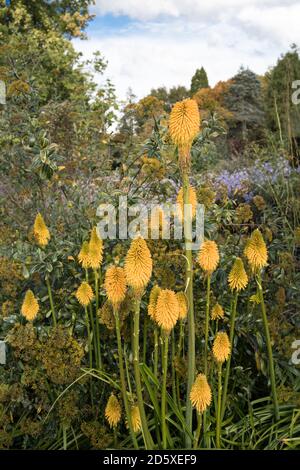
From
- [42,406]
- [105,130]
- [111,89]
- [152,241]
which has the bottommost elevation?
[42,406]

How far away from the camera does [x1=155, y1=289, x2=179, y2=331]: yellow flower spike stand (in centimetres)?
208

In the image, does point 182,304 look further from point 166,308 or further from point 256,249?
point 256,249

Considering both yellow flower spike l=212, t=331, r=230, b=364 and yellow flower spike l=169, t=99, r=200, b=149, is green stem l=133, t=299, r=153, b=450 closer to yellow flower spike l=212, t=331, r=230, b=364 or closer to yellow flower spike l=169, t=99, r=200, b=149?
yellow flower spike l=212, t=331, r=230, b=364

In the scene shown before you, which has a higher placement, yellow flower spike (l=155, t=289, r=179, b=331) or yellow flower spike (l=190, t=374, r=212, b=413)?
yellow flower spike (l=155, t=289, r=179, b=331)

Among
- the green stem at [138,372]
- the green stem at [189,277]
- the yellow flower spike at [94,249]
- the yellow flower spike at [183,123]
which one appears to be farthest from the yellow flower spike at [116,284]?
the yellow flower spike at [183,123]

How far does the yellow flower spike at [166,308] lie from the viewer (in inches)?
82.0

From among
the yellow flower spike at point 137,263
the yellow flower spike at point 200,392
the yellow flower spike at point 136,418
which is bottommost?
the yellow flower spike at point 136,418

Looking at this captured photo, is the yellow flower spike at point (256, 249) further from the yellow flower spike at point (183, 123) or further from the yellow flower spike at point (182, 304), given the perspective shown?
the yellow flower spike at point (183, 123)

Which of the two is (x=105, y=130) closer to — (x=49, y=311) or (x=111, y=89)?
(x=49, y=311)

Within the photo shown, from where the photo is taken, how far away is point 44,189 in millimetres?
4309

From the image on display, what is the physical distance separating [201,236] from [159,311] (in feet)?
3.27

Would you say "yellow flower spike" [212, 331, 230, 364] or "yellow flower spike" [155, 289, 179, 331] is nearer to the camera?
"yellow flower spike" [155, 289, 179, 331]

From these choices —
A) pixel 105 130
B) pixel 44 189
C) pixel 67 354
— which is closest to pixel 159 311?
pixel 67 354

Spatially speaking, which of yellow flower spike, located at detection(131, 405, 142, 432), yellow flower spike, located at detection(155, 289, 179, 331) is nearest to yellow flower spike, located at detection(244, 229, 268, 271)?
yellow flower spike, located at detection(155, 289, 179, 331)
